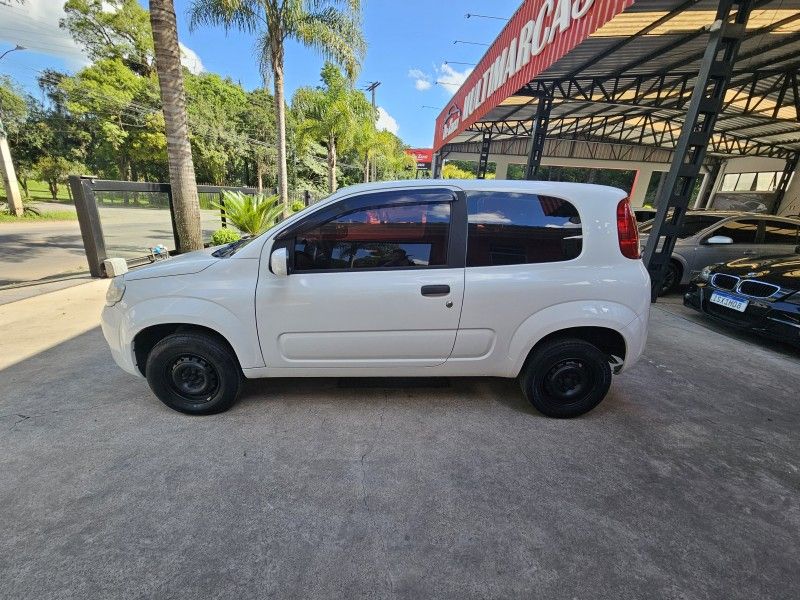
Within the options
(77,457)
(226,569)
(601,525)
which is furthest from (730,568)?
(77,457)

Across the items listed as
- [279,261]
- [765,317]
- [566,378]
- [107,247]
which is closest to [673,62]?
[765,317]

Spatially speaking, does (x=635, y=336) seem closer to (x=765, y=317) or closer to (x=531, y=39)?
(x=765, y=317)

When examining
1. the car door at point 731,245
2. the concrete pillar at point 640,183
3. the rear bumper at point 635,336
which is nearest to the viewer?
the rear bumper at point 635,336

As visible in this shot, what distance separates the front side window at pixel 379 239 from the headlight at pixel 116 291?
4.29ft

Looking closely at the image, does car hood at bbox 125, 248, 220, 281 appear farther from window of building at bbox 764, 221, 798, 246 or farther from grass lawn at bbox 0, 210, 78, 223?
grass lawn at bbox 0, 210, 78, 223

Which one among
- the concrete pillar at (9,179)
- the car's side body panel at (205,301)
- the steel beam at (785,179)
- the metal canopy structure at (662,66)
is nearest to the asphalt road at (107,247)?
the car's side body panel at (205,301)

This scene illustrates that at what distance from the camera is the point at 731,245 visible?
6469 millimetres

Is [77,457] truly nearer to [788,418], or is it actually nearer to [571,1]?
[788,418]

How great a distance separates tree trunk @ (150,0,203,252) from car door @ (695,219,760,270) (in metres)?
9.71

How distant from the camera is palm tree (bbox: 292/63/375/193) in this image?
17922 mm

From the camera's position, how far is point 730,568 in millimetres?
1658

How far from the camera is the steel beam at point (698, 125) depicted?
487 centimetres

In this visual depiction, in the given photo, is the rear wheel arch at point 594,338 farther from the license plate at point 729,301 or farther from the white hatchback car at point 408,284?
the license plate at point 729,301

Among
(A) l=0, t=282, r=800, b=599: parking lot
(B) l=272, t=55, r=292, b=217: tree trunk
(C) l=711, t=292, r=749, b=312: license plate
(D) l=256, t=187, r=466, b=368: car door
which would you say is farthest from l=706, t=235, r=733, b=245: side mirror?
(B) l=272, t=55, r=292, b=217: tree trunk
